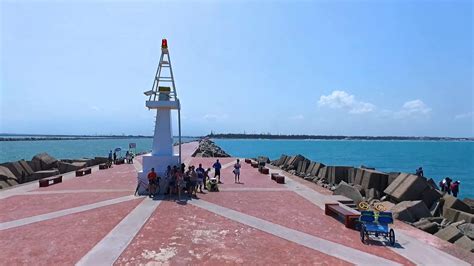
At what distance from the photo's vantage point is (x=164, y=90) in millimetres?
15336

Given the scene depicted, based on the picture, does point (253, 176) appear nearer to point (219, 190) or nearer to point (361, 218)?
point (219, 190)

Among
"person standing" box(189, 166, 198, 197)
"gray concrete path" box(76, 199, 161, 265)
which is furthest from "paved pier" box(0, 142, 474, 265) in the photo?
"person standing" box(189, 166, 198, 197)

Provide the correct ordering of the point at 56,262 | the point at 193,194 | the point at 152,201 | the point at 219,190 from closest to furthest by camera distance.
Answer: the point at 56,262 → the point at 152,201 → the point at 193,194 → the point at 219,190

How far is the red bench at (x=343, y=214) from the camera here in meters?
9.93

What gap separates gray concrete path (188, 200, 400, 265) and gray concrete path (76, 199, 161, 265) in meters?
2.44

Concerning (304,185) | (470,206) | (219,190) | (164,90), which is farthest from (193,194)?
(470,206)

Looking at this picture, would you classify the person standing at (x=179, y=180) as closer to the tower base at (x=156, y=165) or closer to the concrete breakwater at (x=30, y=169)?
the tower base at (x=156, y=165)

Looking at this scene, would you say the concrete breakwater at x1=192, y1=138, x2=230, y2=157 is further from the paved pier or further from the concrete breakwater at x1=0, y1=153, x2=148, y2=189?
the paved pier

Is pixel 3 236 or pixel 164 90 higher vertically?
pixel 164 90

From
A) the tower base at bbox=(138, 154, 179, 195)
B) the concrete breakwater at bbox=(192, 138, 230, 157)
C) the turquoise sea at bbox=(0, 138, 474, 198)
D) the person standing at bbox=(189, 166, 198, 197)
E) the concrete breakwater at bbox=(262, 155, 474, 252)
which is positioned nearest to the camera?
the concrete breakwater at bbox=(262, 155, 474, 252)

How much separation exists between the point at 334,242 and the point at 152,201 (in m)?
7.36

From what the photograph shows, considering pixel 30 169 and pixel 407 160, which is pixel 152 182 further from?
pixel 407 160

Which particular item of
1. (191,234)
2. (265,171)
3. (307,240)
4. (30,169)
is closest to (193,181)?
(191,234)

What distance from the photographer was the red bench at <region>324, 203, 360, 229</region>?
9.93 meters
